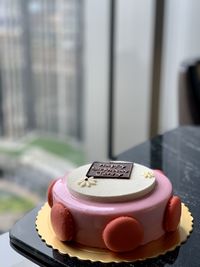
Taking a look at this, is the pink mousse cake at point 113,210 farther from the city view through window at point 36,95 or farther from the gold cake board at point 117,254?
the city view through window at point 36,95

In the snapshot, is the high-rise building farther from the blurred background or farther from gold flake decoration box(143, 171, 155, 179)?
gold flake decoration box(143, 171, 155, 179)

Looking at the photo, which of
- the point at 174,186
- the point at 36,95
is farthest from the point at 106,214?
the point at 36,95

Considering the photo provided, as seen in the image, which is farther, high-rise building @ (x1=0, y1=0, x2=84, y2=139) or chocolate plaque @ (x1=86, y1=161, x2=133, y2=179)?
high-rise building @ (x1=0, y1=0, x2=84, y2=139)

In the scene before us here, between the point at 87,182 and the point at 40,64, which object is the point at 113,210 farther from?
the point at 40,64

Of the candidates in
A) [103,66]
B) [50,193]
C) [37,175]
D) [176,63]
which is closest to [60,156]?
[37,175]

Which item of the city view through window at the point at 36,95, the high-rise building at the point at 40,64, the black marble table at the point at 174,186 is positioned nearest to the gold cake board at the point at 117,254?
the black marble table at the point at 174,186

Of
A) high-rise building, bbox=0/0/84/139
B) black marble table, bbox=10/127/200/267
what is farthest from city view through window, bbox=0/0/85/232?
black marble table, bbox=10/127/200/267

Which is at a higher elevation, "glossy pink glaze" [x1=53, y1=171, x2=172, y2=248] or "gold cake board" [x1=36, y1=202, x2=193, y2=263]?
"glossy pink glaze" [x1=53, y1=171, x2=172, y2=248]
